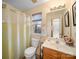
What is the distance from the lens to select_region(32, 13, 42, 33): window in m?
3.12

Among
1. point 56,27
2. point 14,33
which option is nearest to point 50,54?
point 56,27

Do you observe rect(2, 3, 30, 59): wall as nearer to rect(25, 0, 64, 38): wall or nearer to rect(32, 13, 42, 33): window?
rect(32, 13, 42, 33): window

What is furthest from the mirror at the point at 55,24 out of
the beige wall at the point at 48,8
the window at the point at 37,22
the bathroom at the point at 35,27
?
the window at the point at 37,22

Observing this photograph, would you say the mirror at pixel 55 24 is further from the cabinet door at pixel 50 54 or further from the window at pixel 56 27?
the cabinet door at pixel 50 54

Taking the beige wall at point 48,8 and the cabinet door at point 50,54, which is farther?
the beige wall at point 48,8

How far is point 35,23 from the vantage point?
3291 millimetres

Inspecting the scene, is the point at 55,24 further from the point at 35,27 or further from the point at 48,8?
the point at 35,27

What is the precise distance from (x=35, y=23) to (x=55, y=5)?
106 cm

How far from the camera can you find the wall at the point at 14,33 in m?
2.92

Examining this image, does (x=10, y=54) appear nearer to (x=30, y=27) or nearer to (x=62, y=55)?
(x=30, y=27)

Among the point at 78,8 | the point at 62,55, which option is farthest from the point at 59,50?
the point at 78,8

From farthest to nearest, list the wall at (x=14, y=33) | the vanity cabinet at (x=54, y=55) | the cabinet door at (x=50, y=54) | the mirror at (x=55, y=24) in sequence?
the wall at (x=14, y=33), the mirror at (x=55, y=24), the cabinet door at (x=50, y=54), the vanity cabinet at (x=54, y=55)

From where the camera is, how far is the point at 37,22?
126 inches

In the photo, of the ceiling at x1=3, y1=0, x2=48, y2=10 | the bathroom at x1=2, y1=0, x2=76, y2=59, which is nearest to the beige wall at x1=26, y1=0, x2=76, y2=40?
the bathroom at x1=2, y1=0, x2=76, y2=59
